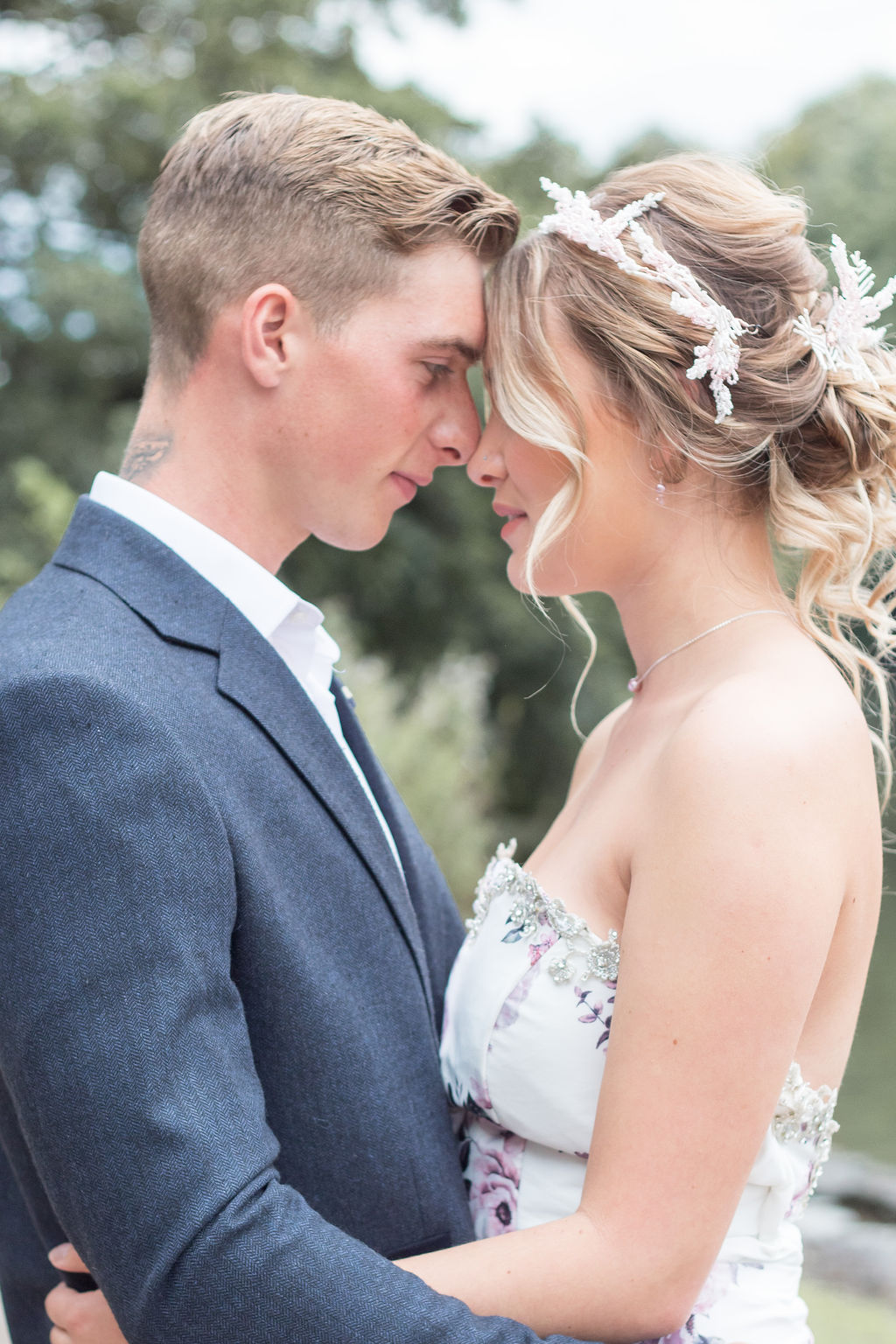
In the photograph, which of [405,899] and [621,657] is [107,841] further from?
[621,657]

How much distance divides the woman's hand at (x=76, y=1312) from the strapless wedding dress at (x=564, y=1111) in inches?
24.5

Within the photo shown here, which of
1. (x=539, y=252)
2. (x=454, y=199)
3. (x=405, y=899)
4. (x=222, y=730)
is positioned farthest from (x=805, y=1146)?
(x=454, y=199)

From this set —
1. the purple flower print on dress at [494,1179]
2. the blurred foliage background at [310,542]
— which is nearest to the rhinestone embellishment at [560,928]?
the purple flower print on dress at [494,1179]

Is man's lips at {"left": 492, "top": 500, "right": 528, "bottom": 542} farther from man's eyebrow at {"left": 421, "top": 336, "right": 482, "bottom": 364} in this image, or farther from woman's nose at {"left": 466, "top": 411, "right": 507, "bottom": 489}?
man's eyebrow at {"left": 421, "top": 336, "right": 482, "bottom": 364}

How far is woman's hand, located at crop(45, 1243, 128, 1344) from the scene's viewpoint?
163cm

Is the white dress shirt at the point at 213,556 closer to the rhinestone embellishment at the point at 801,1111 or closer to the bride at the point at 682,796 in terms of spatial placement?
the bride at the point at 682,796

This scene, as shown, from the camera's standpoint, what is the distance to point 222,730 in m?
1.70

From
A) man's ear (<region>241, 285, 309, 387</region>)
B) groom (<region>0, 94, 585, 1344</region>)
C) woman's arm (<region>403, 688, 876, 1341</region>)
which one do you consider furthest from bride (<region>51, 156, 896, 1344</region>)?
man's ear (<region>241, 285, 309, 387</region>)

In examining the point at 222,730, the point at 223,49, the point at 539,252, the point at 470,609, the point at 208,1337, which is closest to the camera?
the point at 208,1337

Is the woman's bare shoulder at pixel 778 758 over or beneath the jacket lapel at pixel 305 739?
over

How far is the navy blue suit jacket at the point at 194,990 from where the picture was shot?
1397 millimetres

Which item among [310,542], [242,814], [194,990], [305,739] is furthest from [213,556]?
[310,542]

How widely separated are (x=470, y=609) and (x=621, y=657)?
148 centimetres

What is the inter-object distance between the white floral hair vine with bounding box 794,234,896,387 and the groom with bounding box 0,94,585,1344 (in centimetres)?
63
